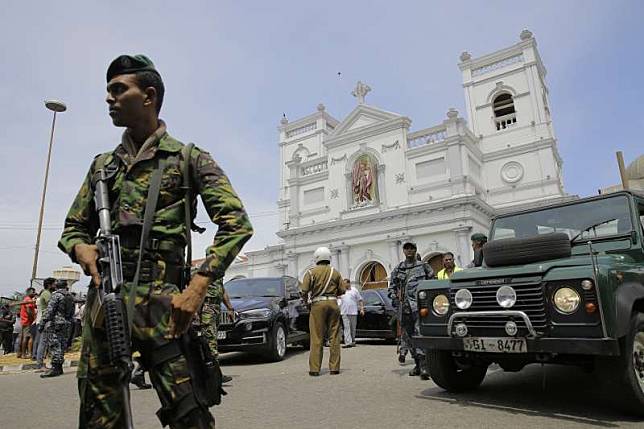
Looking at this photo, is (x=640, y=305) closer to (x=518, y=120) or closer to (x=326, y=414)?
(x=326, y=414)

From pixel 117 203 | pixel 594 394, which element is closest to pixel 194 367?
pixel 117 203

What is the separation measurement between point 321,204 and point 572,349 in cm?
2861

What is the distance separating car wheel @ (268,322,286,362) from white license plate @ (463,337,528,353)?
4.47 metres

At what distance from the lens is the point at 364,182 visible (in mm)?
30062

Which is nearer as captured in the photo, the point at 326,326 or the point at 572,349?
the point at 572,349

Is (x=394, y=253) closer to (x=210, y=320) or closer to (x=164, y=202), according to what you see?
(x=210, y=320)

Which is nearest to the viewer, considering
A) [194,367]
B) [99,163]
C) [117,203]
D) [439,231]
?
[194,367]

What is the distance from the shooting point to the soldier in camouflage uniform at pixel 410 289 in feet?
20.1

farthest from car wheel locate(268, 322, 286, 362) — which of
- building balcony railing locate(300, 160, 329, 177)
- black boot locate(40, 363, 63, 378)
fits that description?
building balcony railing locate(300, 160, 329, 177)

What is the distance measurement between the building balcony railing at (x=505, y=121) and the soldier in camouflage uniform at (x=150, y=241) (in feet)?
101

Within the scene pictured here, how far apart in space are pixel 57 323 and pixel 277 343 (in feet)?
12.7

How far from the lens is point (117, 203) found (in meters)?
2.07

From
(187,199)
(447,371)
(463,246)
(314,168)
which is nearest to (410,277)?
(447,371)

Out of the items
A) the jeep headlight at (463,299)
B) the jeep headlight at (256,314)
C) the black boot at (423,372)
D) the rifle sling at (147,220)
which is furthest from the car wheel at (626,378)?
the jeep headlight at (256,314)
